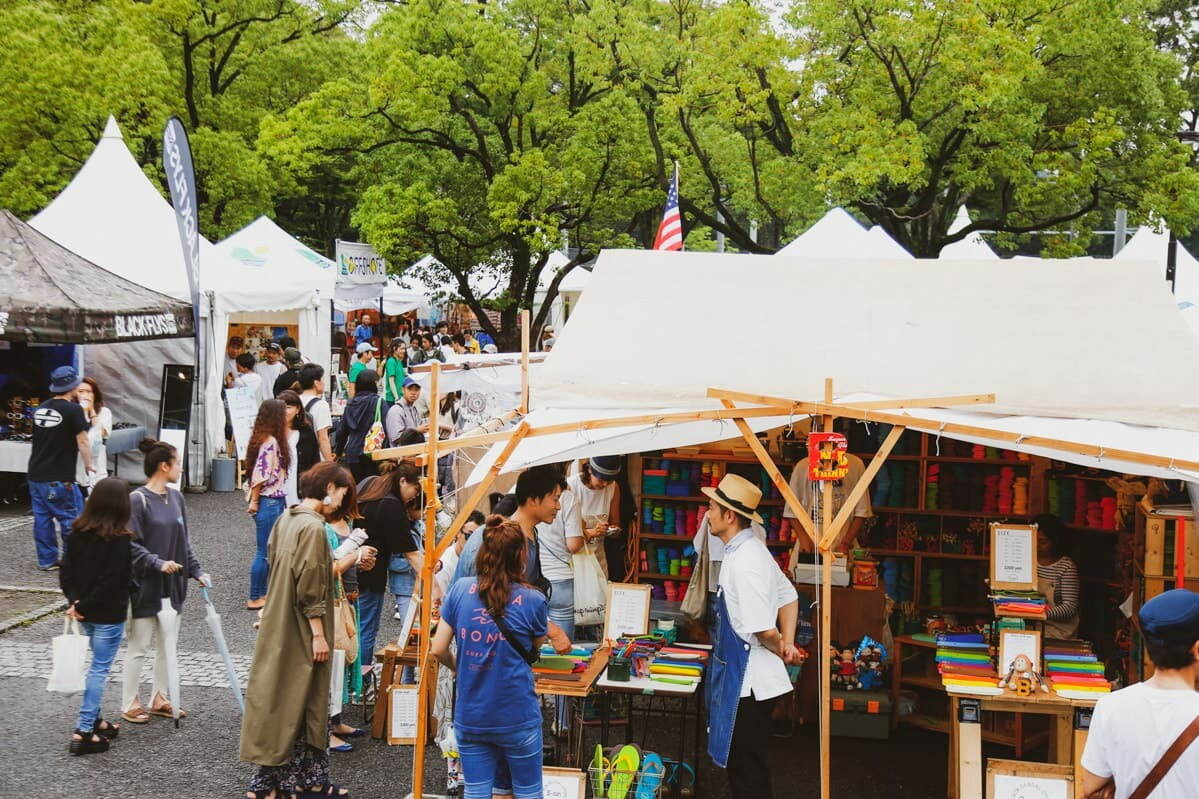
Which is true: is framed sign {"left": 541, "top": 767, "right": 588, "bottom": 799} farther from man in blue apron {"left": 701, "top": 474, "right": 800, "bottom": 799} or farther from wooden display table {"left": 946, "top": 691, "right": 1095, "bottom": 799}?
wooden display table {"left": 946, "top": 691, "right": 1095, "bottom": 799}

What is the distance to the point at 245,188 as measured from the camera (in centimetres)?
2511

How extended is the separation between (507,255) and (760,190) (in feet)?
17.3

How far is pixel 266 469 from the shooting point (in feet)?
32.2

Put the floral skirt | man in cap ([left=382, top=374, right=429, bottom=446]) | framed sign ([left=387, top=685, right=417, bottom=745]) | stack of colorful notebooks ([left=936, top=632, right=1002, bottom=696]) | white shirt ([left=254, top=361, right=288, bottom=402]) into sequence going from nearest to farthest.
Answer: the floral skirt, stack of colorful notebooks ([left=936, top=632, right=1002, bottom=696]), framed sign ([left=387, top=685, right=417, bottom=745]), man in cap ([left=382, top=374, right=429, bottom=446]), white shirt ([left=254, top=361, right=288, bottom=402])

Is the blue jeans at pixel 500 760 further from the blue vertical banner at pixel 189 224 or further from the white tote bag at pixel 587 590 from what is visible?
the blue vertical banner at pixel 189 224

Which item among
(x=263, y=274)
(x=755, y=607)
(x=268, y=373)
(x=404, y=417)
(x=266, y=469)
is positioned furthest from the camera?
(x=263, y=274)

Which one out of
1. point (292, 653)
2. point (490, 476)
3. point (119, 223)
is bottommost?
point (292, 653)

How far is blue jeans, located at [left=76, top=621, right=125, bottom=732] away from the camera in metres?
6.74

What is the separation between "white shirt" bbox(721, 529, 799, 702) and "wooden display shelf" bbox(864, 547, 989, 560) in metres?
3.48

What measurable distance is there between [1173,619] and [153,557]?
5.56m

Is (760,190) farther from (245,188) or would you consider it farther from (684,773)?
(684,773)

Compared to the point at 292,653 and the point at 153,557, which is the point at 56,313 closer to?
the point at 153,557

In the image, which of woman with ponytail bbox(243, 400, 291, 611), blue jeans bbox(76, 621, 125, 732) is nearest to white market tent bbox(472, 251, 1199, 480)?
blue jeans bbox(76, 621, 125, 732)

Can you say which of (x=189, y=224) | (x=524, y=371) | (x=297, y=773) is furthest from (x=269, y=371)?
(x=297, y=773)
